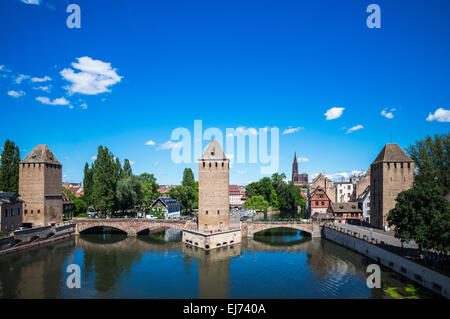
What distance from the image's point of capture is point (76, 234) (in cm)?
4503

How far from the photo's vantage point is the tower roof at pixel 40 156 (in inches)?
1620

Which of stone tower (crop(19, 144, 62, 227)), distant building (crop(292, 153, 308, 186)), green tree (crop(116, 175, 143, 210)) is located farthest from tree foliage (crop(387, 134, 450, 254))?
distant building (crop(292, 153, 308, 186))

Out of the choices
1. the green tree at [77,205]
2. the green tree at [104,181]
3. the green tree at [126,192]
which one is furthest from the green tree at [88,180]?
the green tree at [104,181]

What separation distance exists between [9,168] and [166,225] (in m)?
24.9

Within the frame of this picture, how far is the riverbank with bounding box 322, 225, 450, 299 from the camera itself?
1858 cm

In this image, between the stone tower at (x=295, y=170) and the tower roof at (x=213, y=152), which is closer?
the tower roof at (x=213, y=152)

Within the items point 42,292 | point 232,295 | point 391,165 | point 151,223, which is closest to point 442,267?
point 232,295

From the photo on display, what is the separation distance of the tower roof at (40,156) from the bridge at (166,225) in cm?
1046

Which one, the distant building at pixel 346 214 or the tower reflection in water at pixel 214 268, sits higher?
the distant building at pixel 346 214

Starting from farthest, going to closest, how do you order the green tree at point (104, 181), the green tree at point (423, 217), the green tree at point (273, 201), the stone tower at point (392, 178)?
1. the green tree at point (273, 201)
2. the green tree at point (104, 181)
3. the stone tower at point (392, 178)
4. the green tree at point (423, 217)

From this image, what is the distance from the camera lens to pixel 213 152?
125ft

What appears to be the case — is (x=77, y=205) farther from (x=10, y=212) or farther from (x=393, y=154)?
(x=393, y=154)

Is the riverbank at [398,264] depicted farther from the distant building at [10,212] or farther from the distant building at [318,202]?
the distant building at [10,212]

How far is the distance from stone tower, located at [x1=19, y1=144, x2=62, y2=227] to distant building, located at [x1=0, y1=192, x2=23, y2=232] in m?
2.47
